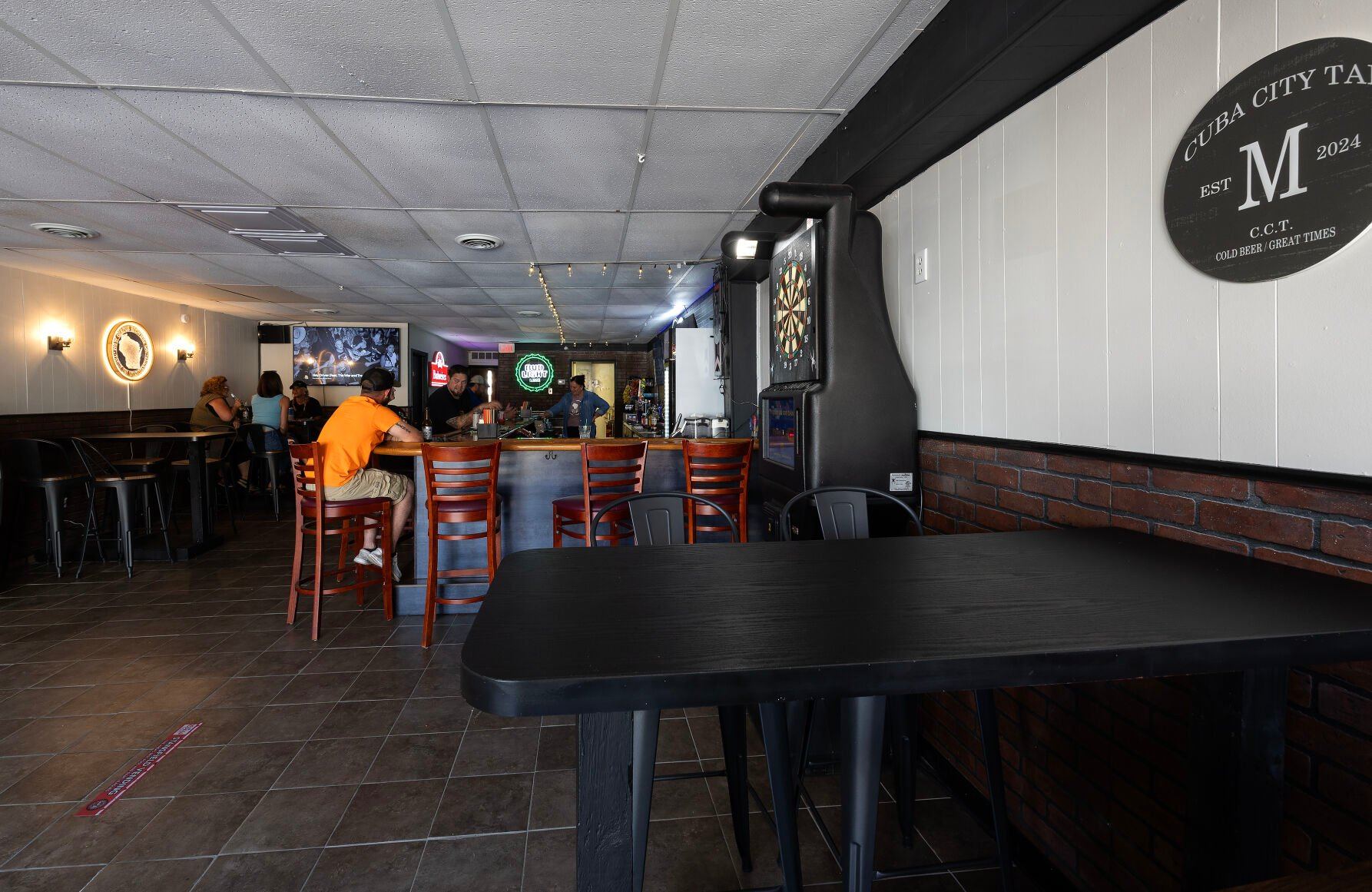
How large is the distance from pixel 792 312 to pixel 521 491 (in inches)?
85.0

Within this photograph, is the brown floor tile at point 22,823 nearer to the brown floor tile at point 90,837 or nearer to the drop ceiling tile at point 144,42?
the brown floor tile at point 90,837

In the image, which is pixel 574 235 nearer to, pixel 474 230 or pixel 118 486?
pixel 474 230

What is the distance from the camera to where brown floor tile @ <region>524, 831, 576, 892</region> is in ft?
6.10

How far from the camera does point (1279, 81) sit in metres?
1.41

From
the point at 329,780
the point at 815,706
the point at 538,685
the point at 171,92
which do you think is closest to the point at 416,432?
the point at 171,92

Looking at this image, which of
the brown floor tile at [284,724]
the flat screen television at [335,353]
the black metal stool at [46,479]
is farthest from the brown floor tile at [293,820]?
the flat screen television at [335,353]

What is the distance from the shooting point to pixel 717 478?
3.80 metres

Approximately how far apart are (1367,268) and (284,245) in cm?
640

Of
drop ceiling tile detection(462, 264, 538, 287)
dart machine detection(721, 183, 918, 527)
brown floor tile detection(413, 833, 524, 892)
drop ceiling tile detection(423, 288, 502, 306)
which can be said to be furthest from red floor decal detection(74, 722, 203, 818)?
drop ceiling tile detection(423, 288, 502, 306)

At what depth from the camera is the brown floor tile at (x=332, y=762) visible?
2.37 meters

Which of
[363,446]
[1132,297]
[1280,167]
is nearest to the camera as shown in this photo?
[1280,167]

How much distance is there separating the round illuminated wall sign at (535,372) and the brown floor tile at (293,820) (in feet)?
42.2

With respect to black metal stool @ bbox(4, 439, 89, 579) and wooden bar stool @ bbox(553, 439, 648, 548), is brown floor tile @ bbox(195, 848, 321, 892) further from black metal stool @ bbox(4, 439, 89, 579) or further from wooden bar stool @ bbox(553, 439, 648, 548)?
black metal stool @ bbox(4, 439, 89, 579)

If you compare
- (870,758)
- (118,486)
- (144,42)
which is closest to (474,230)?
(144,42)
